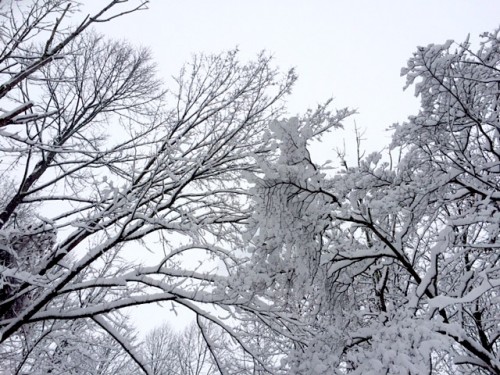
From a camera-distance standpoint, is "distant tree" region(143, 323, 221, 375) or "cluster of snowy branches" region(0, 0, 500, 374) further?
"distant tree" region(143, 323, 221, 375)

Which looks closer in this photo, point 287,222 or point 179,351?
point 287,222

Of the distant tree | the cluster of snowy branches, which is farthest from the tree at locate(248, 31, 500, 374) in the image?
the distant tree

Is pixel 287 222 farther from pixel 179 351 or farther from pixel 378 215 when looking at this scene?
pixel 179 351

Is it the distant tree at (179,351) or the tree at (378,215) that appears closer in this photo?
the tree at (378,215)

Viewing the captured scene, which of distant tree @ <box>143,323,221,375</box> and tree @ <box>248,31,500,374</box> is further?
distant tree @ <box>143,323,221,375</box>

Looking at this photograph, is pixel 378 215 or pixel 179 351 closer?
pixel 378 215

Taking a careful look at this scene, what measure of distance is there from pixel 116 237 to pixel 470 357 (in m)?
4.28

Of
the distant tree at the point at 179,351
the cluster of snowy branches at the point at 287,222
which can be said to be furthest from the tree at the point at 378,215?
the distant tree at the point at 179,351

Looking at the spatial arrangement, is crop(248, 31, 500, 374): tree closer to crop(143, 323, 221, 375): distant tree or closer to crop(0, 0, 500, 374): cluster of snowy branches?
crop(0, 0, 500, 374): cluster of snowy branches

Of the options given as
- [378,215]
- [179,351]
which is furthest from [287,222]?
[179,351]

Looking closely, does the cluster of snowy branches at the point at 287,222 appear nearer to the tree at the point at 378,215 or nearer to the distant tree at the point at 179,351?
the tree at the point at 378,215

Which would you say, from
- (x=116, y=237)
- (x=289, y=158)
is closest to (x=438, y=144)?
(x=289, y=158)

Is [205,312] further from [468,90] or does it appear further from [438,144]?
[468,90]

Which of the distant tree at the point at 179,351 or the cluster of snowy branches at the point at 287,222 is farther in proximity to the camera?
the distant tree at the point at 179,351
